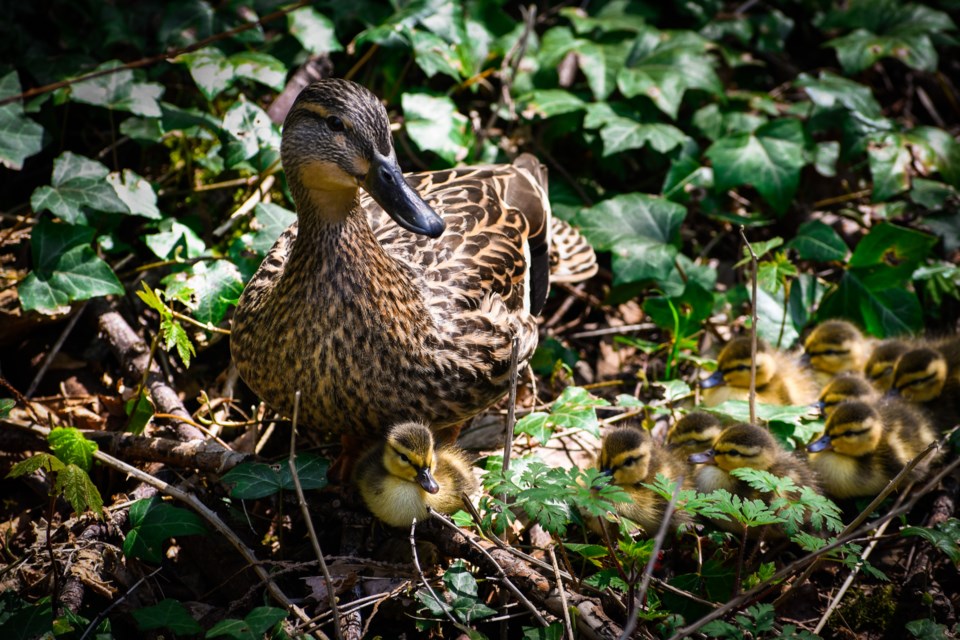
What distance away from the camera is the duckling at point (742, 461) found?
3039 millimetres

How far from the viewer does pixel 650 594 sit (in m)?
2.65

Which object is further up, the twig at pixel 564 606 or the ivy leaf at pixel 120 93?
the ivy leaf at pixel 120 93

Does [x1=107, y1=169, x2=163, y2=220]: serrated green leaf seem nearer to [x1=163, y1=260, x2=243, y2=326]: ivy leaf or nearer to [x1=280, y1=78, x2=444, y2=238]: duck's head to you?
[x1=163, y1=260, x2=243, y2=326]: ivy leaf

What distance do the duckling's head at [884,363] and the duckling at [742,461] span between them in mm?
A: 719

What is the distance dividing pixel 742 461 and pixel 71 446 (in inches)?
85.2

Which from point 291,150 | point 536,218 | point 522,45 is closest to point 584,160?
point 522,45

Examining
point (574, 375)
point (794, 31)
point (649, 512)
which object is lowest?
point (574, 375)

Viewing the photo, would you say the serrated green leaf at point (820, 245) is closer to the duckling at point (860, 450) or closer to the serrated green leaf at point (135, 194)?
the duckling at point (860, 450)

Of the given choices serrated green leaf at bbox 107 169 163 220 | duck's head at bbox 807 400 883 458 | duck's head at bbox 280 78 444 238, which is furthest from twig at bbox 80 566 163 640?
duck's head at bbox 807 400 883 458

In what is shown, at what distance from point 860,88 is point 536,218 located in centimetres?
211

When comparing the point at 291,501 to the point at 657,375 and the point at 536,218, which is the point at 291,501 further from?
the point at 657,375

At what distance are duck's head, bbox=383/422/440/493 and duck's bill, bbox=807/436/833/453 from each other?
57.7 inches

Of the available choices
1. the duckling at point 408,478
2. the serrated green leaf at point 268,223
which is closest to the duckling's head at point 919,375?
the duckling at point 408,478

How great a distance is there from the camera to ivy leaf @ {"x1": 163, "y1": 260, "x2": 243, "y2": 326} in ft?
11.2
